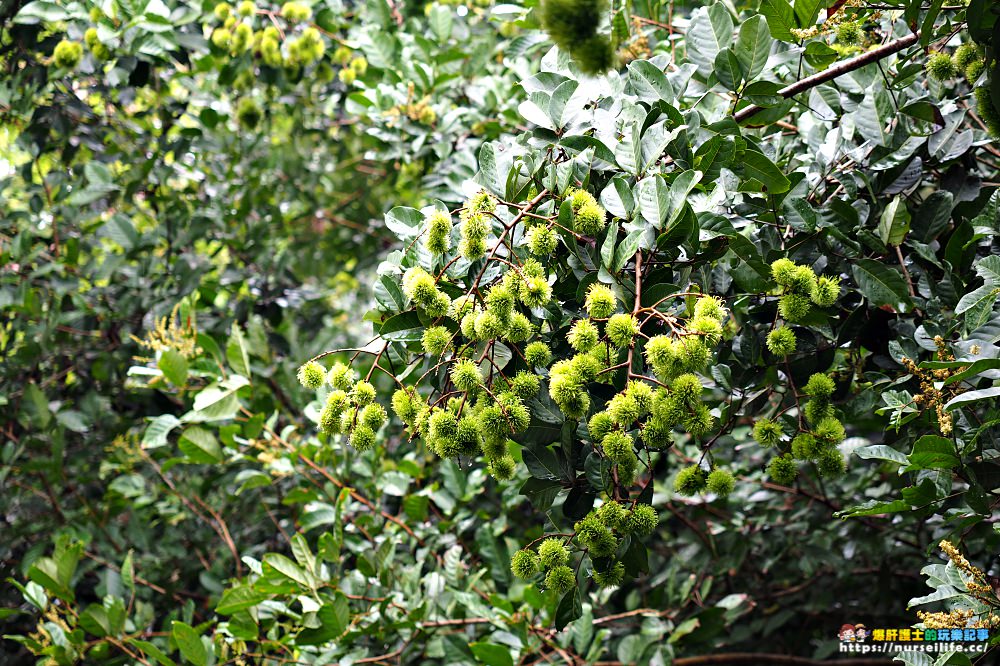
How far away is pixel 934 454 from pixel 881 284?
30 cm

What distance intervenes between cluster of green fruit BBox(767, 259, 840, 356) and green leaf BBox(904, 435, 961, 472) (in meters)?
0.23

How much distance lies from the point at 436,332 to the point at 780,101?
2.48 ft

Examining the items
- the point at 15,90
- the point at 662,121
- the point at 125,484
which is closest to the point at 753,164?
the point at 662,121

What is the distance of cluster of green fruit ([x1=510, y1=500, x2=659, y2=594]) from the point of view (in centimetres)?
112

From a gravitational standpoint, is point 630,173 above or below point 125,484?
above

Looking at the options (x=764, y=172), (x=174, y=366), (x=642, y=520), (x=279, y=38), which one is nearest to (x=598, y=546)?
(x=642, y=520)

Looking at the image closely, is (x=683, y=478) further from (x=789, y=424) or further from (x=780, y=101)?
(x=780, y=101)

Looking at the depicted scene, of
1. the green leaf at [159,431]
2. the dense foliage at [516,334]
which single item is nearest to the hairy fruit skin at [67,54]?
the dense foliage at [516,334]

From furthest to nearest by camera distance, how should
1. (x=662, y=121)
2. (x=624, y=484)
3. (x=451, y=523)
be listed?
(x=451, y=523) → (x=662, y=121) → (x=624, y=484)

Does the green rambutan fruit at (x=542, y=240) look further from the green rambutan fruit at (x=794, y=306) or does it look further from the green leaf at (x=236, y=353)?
the green leaf at (x=236, y=353)

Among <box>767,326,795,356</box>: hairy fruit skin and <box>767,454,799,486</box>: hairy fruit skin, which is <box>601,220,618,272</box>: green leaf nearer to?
<box>767,326,795,356</box>: hairy fruit skin

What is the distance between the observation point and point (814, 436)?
1269 millimetres

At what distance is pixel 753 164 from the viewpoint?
1289 mm

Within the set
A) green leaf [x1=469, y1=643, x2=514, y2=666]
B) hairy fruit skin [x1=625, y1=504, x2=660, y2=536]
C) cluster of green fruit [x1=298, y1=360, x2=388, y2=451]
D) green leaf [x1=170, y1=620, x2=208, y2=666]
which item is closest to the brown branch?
hairy fruit skin [x1=625, y1=504, x2=660, y2=536]
